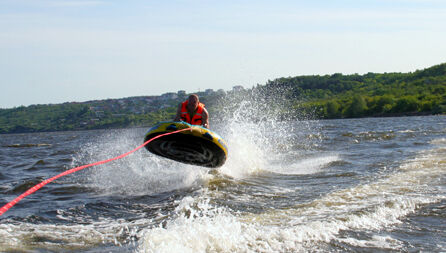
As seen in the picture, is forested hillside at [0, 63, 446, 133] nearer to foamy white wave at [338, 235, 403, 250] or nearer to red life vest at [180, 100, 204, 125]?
red life vest at [180, 100, 204, 125]

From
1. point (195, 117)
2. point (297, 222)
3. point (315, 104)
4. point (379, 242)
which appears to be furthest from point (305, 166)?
point (315, 104)

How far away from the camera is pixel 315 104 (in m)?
93.2

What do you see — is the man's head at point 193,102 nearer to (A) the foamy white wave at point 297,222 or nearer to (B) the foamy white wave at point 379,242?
(A) the foamy white wave at point 297,222

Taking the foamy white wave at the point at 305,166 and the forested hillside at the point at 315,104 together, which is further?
the forested hillside at the point at 315,104

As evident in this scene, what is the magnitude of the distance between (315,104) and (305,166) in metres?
81.3

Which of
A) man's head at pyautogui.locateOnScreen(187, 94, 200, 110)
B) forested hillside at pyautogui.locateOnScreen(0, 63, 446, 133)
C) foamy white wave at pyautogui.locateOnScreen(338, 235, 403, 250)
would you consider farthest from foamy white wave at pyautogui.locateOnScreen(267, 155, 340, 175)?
forested hillside at pyautogui.locateOnScreen(0, 63, 446, 133)

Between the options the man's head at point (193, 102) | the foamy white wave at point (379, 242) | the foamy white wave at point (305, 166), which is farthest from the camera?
the foamy white wave at point (305, 166)

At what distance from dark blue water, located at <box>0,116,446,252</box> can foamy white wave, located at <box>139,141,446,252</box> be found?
0.06 feet

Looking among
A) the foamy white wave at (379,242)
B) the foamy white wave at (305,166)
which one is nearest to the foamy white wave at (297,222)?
the foamy white wave at (379,242)

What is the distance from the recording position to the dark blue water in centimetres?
550

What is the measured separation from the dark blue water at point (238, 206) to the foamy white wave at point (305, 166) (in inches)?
1.5

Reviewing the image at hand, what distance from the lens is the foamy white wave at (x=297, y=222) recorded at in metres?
5.27

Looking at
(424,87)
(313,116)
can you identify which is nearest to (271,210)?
(313,116)

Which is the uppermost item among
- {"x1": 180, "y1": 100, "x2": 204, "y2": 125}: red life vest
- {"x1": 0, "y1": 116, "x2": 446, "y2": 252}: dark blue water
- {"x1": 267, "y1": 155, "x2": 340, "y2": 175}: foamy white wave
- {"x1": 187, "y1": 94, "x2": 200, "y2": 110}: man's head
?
{"x1": 187, "y1": 94, "x2": 200, "y2": 110}: man's head
